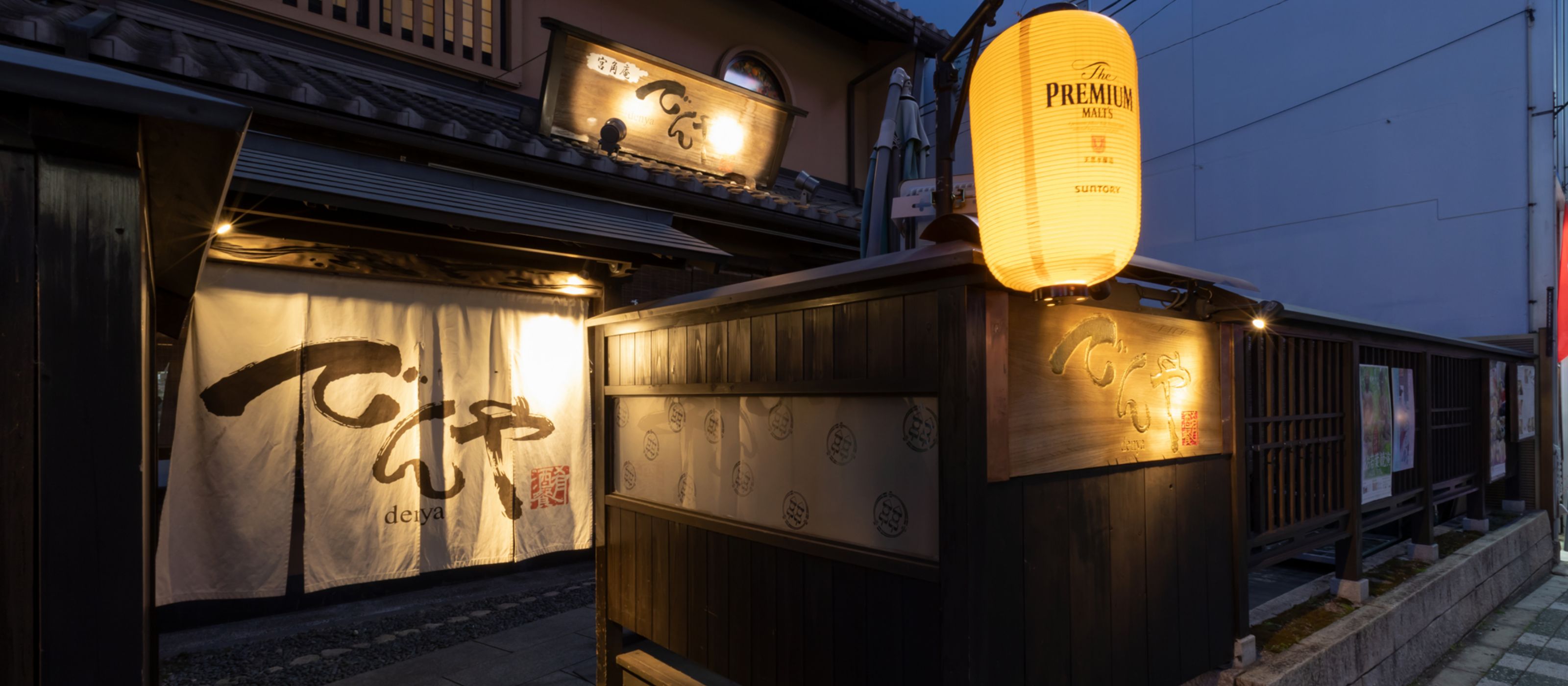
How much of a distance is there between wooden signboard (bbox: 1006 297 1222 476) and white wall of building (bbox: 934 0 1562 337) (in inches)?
346

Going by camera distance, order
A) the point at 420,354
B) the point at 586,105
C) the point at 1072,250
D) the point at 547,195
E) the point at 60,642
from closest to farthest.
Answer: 1. the point at 60,642
2. the point at 1072,250
3. the point at 547,195
4. the point at 420,354
5. the point at 586,105

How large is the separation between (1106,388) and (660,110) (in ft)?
21.3

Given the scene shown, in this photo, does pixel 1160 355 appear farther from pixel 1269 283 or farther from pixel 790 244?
pixel 1269 283

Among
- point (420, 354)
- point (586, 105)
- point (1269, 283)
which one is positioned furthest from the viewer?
point (1269, 283)

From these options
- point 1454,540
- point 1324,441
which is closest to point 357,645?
point 1324,441

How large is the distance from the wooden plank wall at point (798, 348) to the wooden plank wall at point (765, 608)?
956 mm

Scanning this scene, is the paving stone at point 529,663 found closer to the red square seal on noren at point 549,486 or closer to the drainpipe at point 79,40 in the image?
the red square seal on noren at point 549,486

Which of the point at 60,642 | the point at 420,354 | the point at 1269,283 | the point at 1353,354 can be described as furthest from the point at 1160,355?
the point at 1269,283

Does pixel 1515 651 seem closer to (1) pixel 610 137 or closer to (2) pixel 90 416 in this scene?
(1) pixel 610 137

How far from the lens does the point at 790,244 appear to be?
354 inches

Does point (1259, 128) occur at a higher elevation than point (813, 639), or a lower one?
higher

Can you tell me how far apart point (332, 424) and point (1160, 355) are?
6.61m

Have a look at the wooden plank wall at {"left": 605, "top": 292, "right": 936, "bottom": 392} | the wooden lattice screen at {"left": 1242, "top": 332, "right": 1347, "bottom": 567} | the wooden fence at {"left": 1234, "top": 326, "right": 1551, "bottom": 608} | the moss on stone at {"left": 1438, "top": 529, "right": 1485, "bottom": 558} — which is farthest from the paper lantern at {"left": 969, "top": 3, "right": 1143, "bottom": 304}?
the moss on stone at {"left": 1438, "top": 529, "right": 1485, "bottom": 558}

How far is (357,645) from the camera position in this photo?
6270 mm
